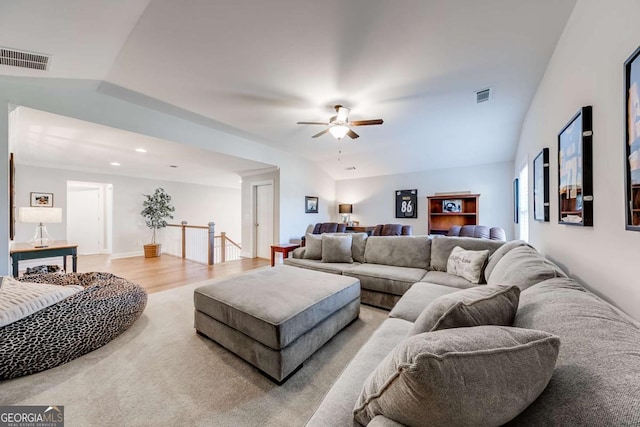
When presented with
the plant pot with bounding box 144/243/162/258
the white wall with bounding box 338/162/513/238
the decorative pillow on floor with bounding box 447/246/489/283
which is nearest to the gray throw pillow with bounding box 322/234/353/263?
the decorative pillow on floor with bounding box 447/246/489/283

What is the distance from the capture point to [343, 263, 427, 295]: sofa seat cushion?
2615mm

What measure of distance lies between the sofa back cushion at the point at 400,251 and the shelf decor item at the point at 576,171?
1.43 meters

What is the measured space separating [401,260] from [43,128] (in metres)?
5.09

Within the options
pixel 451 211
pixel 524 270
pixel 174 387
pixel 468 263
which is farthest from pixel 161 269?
pixel 451 211

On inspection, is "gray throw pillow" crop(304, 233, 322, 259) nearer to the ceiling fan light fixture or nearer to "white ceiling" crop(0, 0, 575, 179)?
the ceiling fan light fixture

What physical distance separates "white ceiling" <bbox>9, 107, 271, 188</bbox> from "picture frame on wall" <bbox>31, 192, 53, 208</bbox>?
2.13 ft

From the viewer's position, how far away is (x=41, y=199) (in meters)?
5.12

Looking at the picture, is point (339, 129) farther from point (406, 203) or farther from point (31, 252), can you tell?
point (31, 252)

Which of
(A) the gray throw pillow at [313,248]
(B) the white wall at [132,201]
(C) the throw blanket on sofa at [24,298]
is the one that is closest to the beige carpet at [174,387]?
(C) the throw blanket on sofa at [24,298]

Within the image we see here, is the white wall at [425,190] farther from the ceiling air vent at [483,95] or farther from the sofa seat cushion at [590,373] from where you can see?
the sofa seat cushion at [590,373]

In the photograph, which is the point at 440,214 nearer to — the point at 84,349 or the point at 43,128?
the point at 84,349

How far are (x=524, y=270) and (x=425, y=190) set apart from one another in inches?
200

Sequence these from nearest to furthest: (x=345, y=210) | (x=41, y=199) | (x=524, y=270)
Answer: (x=524, y=270) < (x=41, y=199) < (x=345, y=210)

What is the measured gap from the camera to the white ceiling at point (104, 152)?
2.98 meters
